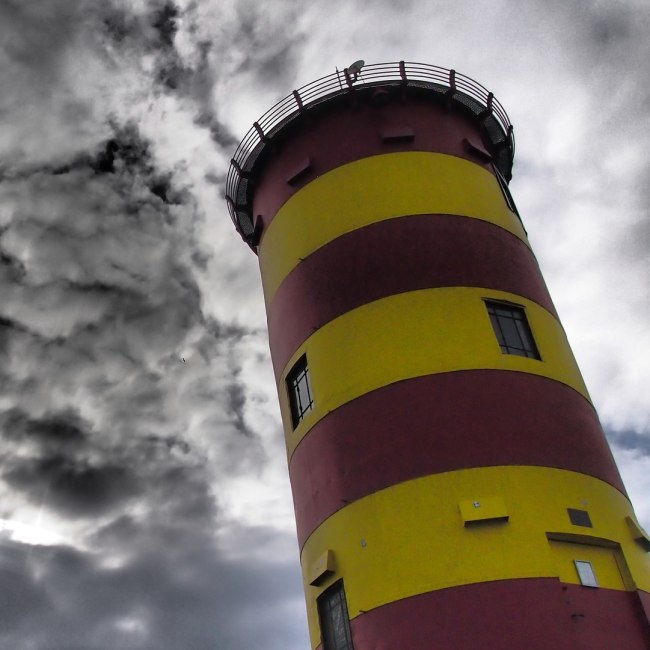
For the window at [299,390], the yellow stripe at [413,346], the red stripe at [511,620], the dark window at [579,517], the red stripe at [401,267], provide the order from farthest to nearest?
the window at [299,390] < the red stripe at [401,267] < the yellow stripe at [413,346] < the dark window at [579,517] < the red stripe at [511,620]

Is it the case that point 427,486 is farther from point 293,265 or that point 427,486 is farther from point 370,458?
point 293,265

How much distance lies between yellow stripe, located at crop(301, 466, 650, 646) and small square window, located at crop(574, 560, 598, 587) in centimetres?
12

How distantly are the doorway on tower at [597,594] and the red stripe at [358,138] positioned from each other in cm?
1058

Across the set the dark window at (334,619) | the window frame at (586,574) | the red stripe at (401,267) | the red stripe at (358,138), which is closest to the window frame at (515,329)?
the red stripe at (401,267)

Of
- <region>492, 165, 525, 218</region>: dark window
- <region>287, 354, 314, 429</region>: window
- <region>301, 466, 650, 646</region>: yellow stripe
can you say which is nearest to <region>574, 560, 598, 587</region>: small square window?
<region>301, 466, 650, 646</region>: yellow stripe

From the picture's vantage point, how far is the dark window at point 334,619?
14.1 metres

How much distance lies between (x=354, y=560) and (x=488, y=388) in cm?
452

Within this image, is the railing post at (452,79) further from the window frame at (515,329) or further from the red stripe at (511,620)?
the red stripe at (511,620)

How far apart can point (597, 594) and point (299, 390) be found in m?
8.16

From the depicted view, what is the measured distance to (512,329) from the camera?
16.3 meters

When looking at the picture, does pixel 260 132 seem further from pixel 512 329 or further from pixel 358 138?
pixel 512 329

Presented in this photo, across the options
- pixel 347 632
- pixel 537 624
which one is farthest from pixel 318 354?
pixel 537 624

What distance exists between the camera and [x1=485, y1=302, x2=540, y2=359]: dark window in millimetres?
15930

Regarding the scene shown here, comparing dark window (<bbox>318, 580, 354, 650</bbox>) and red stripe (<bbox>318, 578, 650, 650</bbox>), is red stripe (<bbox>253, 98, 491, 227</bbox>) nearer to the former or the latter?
dark window (<bbox>318, 580, 354, 650</bbox>)
